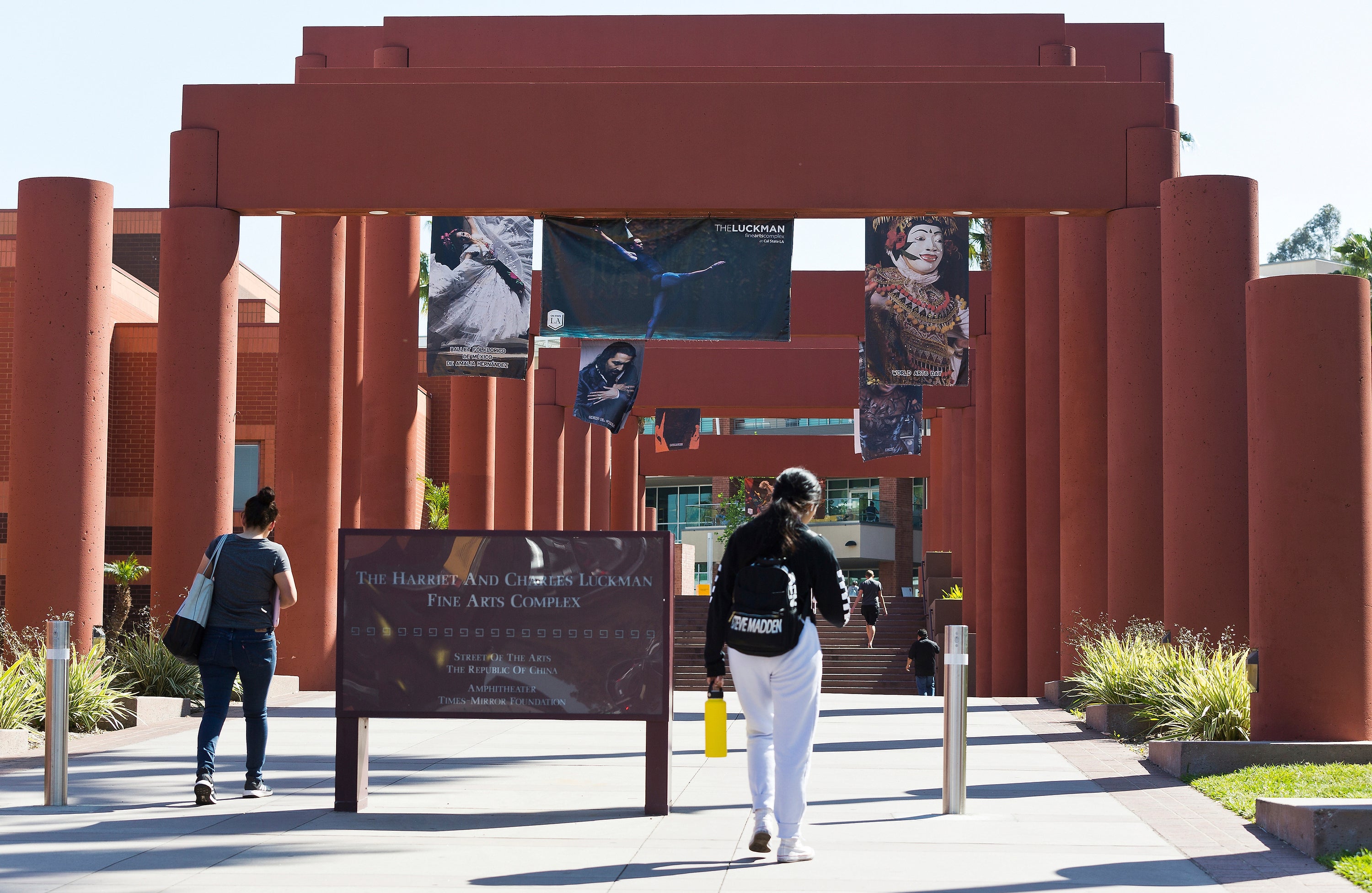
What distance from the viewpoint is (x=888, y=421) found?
86.9 ft

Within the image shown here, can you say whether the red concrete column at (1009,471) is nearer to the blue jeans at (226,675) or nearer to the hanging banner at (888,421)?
the hanging banner at (888,421)

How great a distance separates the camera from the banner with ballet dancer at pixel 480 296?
1694 cm

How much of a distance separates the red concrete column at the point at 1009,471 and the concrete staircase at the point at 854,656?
20.7ft

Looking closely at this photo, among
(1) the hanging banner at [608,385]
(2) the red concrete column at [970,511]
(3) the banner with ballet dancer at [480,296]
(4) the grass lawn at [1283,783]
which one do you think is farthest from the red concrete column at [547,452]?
(4) the grass lawn at [1283,783]

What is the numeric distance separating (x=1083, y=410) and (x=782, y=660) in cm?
1140

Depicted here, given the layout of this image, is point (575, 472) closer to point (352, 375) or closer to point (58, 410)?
point (352, 375)

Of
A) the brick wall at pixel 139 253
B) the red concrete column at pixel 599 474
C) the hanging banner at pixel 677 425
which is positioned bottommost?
the red concrete column at pixel 599 474

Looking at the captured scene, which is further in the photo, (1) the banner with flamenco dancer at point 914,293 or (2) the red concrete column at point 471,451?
(2) the red concrete column at point 471,451

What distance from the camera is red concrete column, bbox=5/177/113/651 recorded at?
13.6 m

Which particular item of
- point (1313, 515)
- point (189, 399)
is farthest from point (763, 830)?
point (189, 399)

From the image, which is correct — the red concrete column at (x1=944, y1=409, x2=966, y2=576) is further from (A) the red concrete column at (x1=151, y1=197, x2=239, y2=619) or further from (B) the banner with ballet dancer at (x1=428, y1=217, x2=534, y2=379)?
(A) the red concrete column at (x1=151, y1=197, x2=239, y2=619)

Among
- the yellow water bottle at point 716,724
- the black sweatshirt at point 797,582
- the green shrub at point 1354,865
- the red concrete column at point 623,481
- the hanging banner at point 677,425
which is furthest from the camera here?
the red concrete column at point 623,481

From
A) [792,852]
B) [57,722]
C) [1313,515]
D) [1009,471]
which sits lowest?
[792,852]

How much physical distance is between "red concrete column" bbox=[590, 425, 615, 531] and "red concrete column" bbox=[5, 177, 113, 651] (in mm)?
23292
